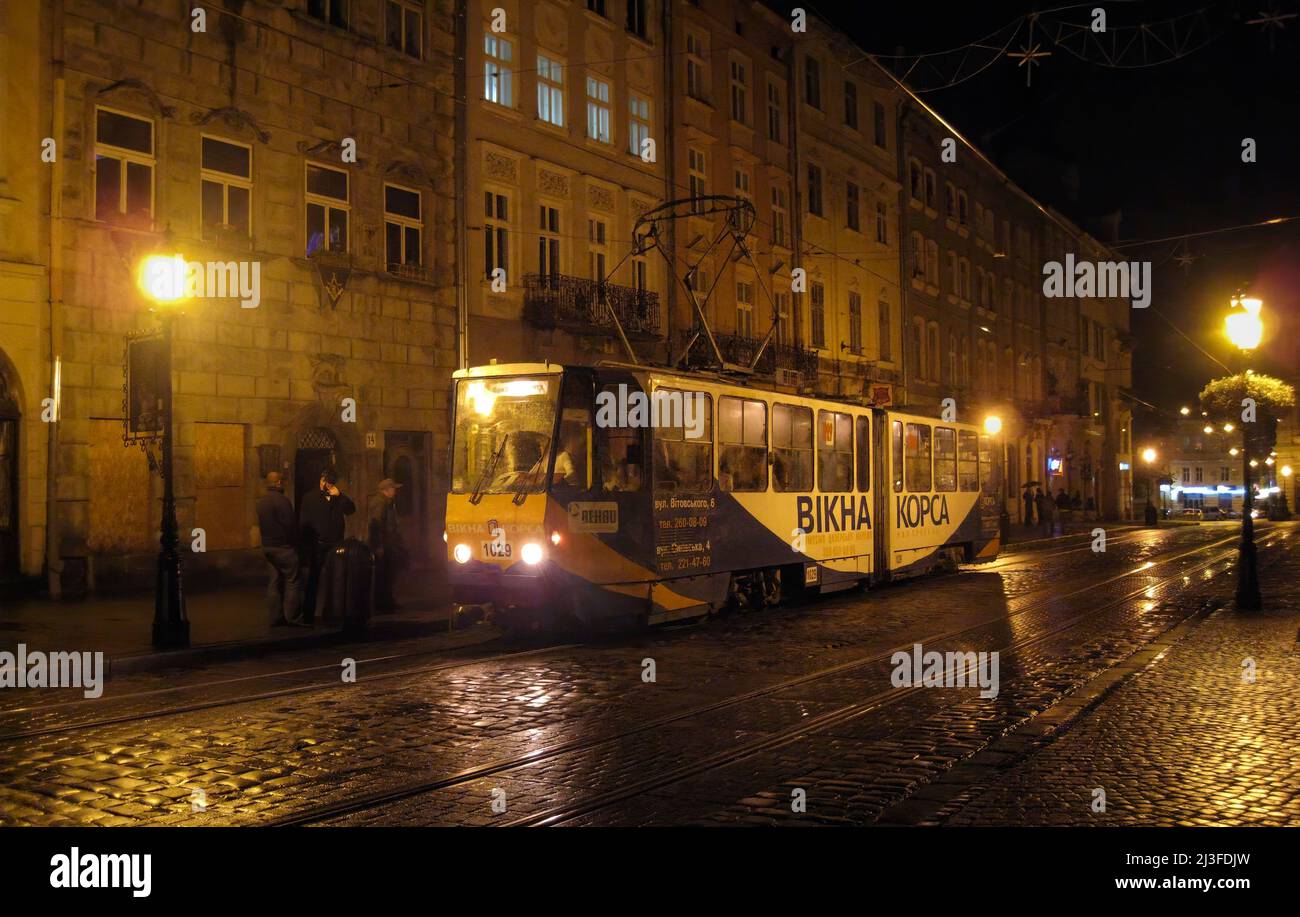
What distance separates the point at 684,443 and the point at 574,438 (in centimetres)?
190

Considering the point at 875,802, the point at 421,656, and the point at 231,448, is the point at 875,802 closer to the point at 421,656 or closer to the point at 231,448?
the point at 421,656

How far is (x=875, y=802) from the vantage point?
6879 millimetres

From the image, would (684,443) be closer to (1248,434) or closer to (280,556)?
(280,556)

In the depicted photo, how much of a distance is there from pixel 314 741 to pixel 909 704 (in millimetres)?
4681

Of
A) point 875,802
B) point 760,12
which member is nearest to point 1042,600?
point 875,802

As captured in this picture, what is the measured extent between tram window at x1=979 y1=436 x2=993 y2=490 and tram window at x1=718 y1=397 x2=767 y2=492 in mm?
10622

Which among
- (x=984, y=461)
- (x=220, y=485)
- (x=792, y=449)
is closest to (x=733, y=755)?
(x=792, y=449)

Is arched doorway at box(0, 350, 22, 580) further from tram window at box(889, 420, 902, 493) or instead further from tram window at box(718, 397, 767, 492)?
tram window at box(889, 420, 902, 493)

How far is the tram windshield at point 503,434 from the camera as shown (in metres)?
14.1

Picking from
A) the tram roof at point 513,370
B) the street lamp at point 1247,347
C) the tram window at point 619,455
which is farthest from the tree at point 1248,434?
the tram roof at point 513,370

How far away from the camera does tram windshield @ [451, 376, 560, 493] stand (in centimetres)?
1410

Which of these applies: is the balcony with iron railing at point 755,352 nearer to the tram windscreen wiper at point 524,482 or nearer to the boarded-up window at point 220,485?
the boarded-up window at point 220,485
